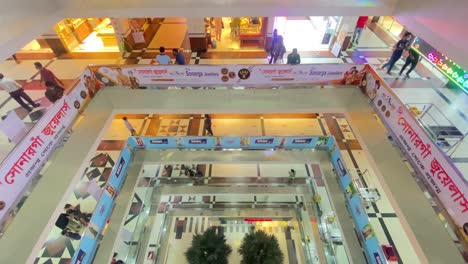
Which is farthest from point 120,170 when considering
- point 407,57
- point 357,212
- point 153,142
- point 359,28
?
point 359,28

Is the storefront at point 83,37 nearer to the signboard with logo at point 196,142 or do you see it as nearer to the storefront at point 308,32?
the storefront at point 308,32

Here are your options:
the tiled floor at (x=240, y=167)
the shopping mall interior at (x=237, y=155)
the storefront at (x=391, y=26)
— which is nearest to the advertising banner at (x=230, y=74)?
the shopping mall interior at (x=237, y=155)

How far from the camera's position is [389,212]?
5.61 metres

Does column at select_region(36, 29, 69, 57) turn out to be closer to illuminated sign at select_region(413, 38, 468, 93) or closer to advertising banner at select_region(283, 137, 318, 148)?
advertising banner at select_region(283, 137, 318, 148)

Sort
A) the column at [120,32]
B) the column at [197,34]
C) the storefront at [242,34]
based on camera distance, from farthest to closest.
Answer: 1. the storefront at [242,34]
2. the column at [197,34]
3. the column at [120,32]

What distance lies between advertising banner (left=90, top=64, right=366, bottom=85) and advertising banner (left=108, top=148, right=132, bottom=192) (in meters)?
1.46

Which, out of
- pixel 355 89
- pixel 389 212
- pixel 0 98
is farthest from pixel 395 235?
pixel 0 98

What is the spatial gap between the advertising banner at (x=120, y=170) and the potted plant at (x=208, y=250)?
5.86 ft

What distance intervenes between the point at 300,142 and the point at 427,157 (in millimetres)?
2361

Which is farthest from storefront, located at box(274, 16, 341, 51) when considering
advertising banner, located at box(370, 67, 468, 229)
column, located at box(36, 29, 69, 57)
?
column, located at box(36, 29, 69, 57)

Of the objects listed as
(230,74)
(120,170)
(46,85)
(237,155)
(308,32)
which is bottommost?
(120,170)

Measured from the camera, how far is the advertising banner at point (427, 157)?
3.05m

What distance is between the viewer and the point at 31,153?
3.39 m

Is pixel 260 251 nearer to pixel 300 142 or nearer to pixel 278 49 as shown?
pixel 300 142
